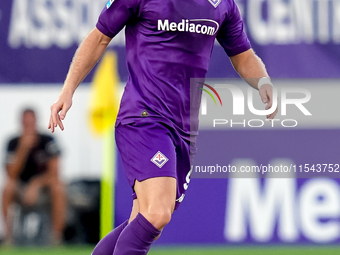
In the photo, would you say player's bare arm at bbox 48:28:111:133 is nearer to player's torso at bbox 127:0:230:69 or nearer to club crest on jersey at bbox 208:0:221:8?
player's torso at bbox 127:0:230:69

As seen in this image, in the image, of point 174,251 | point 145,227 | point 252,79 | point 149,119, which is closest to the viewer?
point 145,227

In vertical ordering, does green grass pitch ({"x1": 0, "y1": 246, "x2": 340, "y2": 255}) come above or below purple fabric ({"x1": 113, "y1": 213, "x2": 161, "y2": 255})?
below

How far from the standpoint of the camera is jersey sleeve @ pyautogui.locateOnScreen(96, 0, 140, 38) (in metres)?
3.03

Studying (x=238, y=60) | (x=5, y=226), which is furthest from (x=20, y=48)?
(x=238, y=60)

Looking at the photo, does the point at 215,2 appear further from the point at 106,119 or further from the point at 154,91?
the point at 106,119

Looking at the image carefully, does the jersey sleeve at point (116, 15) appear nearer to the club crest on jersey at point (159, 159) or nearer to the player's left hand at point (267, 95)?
the club crest on jersey at point (159, 159)

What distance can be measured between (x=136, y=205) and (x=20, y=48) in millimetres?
3376

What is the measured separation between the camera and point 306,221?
5930 millimetres

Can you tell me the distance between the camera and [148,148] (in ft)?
9.62

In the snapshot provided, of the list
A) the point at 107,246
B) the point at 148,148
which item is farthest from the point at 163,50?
the point at 107,246

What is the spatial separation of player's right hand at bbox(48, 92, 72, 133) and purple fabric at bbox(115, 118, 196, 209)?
0.33 metres

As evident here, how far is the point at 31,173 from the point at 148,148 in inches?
130

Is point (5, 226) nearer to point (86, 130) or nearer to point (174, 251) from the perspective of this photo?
point (86, 130)

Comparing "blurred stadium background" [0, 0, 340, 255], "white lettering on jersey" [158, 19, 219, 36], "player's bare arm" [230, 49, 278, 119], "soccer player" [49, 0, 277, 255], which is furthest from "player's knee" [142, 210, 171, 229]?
"blurred stadium background" [0, 0, 340, 255]
